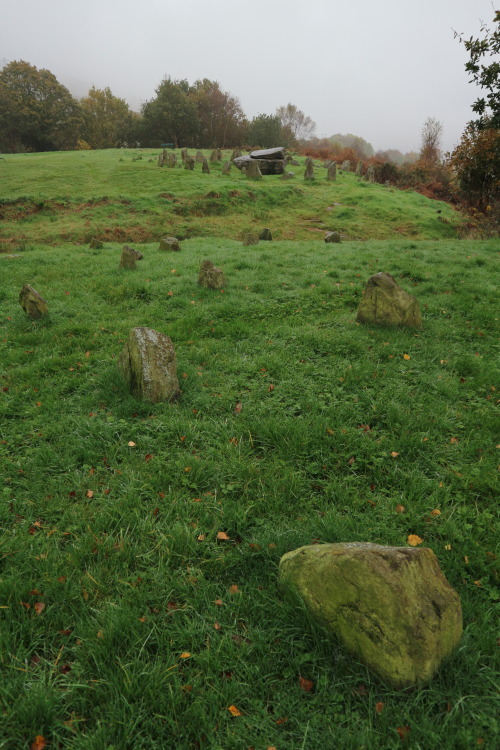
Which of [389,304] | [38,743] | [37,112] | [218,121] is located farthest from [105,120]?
[38,743]

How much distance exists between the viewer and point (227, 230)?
64.3 feet

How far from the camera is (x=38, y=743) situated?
187 centimetres

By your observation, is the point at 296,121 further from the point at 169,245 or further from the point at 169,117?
the point at 169,245

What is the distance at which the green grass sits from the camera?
1.99 meters

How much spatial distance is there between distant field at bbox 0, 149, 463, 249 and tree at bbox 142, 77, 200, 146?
3306 centimetres

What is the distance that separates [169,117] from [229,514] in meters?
66.0

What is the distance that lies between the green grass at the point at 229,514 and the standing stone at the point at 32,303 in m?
0.32

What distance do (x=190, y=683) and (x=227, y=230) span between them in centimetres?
1979

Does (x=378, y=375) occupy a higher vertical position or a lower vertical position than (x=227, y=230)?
lower

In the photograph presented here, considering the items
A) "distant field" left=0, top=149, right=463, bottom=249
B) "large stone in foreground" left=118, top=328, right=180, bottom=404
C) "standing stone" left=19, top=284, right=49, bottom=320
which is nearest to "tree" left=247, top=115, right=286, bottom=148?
"distant field" left=0, top=149, right=463, bottom=249

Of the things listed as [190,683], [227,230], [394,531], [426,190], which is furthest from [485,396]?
[426,190]

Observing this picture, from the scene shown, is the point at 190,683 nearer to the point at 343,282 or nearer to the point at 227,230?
the point at 343,282

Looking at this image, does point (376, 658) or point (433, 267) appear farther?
point (433, 267)

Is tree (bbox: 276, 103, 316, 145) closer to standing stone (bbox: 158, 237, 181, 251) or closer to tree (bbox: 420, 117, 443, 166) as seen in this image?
tree (bbox: 420, 117, 443, 166)
